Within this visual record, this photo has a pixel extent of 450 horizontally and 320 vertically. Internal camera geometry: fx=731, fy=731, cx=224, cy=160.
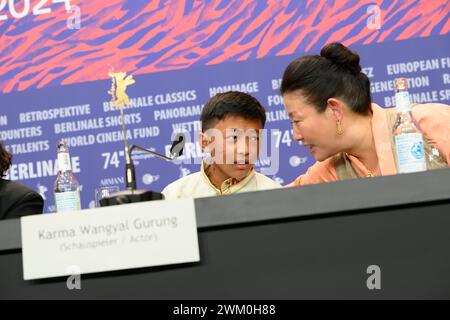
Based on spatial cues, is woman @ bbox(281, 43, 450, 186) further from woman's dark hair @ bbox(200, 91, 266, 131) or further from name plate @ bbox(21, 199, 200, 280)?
name plate @ bbox(21, 199, 200, 280)

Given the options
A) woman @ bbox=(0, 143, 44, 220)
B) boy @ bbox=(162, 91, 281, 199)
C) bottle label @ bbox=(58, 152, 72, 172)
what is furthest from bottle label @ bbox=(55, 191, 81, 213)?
boy @ bbox=(162, 91, 281, 199)

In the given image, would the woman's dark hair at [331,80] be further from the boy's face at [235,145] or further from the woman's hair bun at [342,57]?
the boy's face at [235,145]

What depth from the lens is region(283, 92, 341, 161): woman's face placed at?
188 cm

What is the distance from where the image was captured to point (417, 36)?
289cm

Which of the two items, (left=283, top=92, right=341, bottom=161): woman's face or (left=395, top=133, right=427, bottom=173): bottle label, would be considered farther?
(left=283, top=92, right=341, bottom=161): woman's face

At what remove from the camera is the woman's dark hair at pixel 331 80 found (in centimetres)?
188

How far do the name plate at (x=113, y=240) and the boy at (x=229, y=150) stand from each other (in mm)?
1213

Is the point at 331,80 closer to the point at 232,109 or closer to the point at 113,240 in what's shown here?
the point at 232,109

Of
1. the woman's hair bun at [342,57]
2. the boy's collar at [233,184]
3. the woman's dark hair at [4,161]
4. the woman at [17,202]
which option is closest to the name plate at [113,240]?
the woman at [17,202]

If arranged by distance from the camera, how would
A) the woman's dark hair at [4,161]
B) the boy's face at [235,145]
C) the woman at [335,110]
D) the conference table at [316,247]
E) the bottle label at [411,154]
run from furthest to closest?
the boy's face at [235,145] → the woman's dark hair at [4,161] → the woman at [335,110] → the bottle label at [411,154] → the conference table at [316,247]

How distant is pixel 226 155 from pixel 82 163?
0.94 meters

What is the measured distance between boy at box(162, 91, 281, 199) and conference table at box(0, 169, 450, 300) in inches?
47.5
